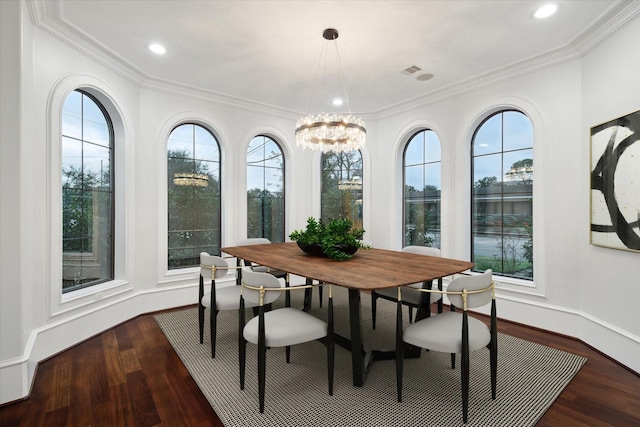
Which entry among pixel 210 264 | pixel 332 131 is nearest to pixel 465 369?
pixel 210 264

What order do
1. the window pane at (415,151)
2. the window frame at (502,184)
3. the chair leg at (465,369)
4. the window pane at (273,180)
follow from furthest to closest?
1. the window pane at (273,180)
2. the window pane at (415,151)
3. the window frame at (502,184)
4. the chair leg at (465,369)

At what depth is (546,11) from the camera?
2.52 metres

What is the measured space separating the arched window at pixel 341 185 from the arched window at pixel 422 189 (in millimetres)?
860

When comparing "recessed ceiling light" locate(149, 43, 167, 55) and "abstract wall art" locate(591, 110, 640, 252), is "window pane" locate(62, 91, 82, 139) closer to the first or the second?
"recessed ceiling light" locate(149, 43, 167, 55)

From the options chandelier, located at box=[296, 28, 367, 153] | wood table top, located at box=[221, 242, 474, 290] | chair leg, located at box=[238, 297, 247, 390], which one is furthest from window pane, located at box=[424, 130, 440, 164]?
chair leg, located at box=[238, 297, 247, 390]

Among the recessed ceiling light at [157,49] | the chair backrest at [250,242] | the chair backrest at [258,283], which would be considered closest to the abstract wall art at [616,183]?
the chair backrest at [258,283]

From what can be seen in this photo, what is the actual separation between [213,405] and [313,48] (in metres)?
3.20

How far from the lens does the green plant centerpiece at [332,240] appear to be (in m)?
2.76

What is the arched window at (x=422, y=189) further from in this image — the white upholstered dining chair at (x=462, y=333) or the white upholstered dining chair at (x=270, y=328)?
the white upholstered dining chair at (x=270, y=328)

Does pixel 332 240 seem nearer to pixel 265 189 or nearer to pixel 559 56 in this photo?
pixel 265 189

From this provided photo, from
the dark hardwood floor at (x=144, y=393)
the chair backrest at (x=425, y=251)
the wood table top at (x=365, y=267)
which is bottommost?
the dark hardwood floor at (x=144, y=393)

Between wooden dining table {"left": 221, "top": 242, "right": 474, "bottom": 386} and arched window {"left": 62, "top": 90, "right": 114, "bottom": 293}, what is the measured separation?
176 cm

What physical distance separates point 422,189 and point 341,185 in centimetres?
141

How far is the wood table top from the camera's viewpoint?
197 cm
